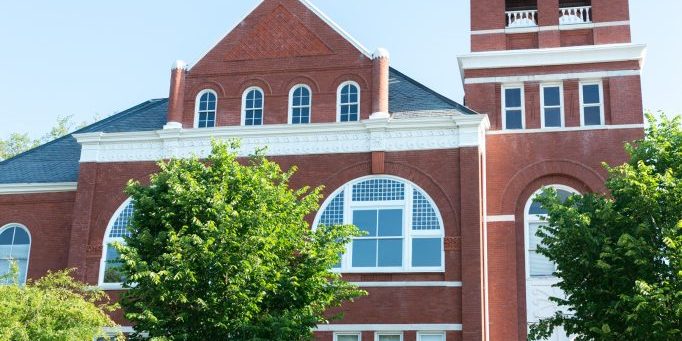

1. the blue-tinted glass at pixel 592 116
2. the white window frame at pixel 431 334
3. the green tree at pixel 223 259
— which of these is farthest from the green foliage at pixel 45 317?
the blue-tinted glass at pixel 592 116

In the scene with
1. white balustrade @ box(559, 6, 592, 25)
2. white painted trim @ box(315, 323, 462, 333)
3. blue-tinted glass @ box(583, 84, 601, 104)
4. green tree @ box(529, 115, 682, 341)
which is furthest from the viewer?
white balustrade @ box(559, 6, 592, 25)

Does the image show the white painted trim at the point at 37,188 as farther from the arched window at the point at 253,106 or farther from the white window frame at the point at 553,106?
the white window frame at the point at 553,106

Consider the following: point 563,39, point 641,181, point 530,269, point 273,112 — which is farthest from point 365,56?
point 641,181

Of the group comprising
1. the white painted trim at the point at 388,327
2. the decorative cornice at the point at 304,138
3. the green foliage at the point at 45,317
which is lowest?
the green foliage at the point at 45,317

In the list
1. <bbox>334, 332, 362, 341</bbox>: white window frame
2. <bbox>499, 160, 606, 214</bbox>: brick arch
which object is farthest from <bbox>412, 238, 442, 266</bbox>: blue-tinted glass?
<bbox>499, 160, 606, 214</bbox>: brick arch

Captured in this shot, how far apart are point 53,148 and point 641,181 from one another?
22.1 meters

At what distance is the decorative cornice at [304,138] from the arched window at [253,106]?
0.82 m

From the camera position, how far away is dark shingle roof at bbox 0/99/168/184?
30.9 meters

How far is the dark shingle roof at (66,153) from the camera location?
30.9m

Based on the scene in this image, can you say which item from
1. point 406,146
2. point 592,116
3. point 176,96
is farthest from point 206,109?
point 592,116

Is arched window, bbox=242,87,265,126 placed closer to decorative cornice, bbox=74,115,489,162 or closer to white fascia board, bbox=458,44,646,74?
decorative cornice, bbox=74,115,489,162

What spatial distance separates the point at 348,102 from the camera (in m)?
29.0

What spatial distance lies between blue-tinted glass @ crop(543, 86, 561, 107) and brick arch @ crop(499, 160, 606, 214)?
6.87 ft

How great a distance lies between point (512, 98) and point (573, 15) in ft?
11.6
